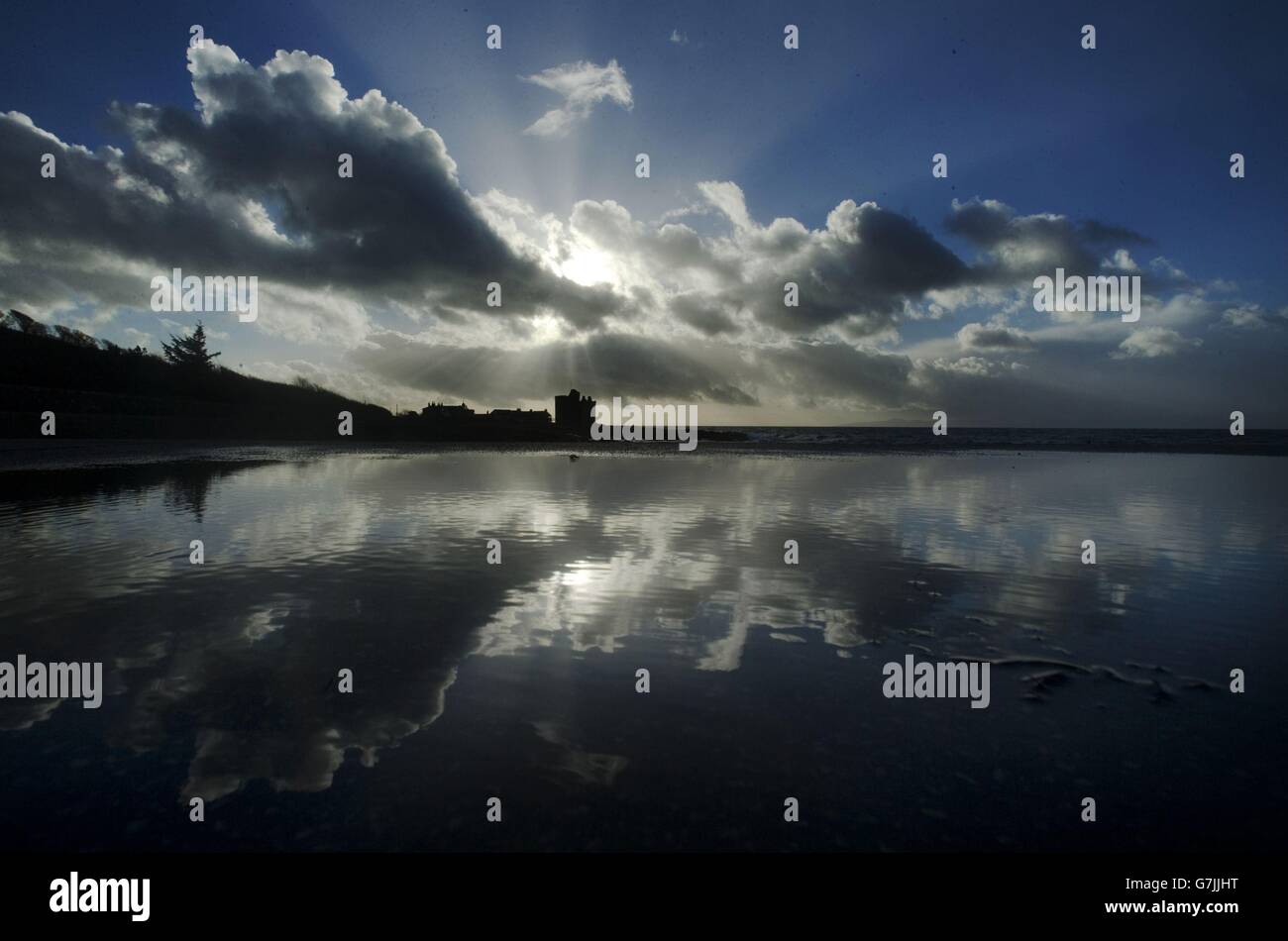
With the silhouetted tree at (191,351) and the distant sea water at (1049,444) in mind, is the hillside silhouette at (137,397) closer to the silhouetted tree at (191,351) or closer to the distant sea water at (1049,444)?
the silhouetted tree at (191,351)

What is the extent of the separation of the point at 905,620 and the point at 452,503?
1382cm

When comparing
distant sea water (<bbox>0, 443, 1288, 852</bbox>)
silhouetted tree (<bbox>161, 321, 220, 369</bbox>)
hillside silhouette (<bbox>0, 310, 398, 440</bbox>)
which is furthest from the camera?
silhouetted tree (<bbox>161, 321, 220, 369</bbox>)

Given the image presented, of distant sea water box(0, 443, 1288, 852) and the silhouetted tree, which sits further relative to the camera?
the silhouetted tree

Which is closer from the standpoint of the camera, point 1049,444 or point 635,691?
point 635,691

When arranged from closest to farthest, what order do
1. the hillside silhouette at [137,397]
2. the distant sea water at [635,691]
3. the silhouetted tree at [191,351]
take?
the distant sea water at [635,691] < the hillside silhouette at [137,397] < the silhouetted tree at [191,351]

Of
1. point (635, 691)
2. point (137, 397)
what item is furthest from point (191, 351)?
point (635, 691)

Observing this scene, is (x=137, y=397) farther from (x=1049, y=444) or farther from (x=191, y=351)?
(x=1049, y=444)

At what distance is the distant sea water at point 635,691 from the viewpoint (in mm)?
3904

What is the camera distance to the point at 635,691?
577cm

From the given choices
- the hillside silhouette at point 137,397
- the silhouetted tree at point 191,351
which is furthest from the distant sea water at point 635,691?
the silhouetted tree at point 191,351

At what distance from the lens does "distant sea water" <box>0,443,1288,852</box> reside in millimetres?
3904

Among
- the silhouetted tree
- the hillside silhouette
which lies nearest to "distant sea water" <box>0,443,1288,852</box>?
the hillside silhouette

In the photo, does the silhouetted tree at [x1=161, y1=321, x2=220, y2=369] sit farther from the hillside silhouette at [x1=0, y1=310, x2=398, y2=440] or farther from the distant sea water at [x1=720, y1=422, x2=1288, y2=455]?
the distant sea water at [x1=720, y1=422, x2=1288, y2=455]

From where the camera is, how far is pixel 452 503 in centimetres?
1861
